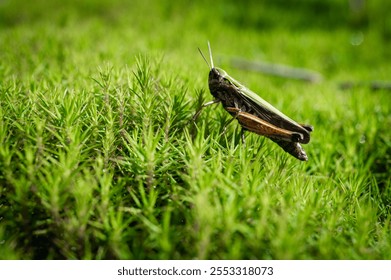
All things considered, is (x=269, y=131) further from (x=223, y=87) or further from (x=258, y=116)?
(x=223, y=87)

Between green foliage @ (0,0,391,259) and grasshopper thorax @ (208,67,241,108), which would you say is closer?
green foliage @ (0,0,391,259)

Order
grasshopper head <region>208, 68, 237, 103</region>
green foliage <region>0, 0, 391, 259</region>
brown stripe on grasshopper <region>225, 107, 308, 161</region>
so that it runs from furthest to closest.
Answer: grasshopper head <region>208, 68, 237, 103</region> → brown stripe on grasshopper <region>225, 107, 308, 161</region> → green foliage <region>0, 0, 391, 259</region>

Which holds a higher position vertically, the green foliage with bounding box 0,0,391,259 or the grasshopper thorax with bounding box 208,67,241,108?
the grasshopper thorax with bounding box 208,67,241,108

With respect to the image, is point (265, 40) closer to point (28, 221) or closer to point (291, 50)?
point (291, 50)

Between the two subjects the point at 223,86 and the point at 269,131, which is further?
the point at 223,86

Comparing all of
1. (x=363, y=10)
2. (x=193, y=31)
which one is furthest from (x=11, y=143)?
(x=363, y=10)

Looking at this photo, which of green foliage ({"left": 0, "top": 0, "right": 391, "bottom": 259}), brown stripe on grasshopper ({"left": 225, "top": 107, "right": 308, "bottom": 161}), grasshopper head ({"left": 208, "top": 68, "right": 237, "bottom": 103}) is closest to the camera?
green foliage ({"left": 0, "top": 0, "right": 391, "bottom": 259})

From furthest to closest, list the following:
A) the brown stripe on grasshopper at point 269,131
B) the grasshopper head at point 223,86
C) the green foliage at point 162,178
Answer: the grasshopper head at point 223,86 → the brown stripe on grasshopper at point 269,131 → the green foliage at point 162,178

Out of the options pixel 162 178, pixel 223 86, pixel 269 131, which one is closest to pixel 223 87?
pixel 223 86
